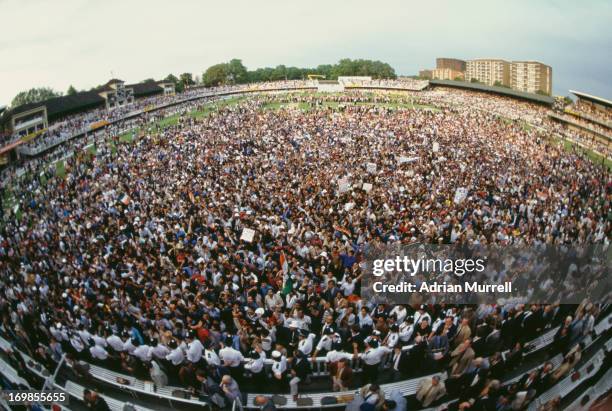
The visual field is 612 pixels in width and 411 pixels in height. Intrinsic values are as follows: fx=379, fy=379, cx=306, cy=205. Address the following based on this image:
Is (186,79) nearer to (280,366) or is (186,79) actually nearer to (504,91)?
(504,91)

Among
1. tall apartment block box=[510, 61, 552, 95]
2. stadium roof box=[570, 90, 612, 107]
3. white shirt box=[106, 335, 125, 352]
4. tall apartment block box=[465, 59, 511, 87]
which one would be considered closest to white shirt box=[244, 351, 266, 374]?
white shirt box=[106, 335, 125, 352]

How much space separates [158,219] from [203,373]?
25.7ft

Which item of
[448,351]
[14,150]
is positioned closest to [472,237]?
[448,351]

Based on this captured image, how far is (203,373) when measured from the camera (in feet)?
19.2

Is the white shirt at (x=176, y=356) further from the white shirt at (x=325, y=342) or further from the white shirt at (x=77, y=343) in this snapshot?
the white shirt at (x=325, y=342)

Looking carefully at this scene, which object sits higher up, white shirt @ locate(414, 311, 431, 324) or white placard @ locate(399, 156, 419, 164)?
white placard @ locate(399, 156, 419, 164)

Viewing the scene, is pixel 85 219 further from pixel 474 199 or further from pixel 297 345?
pixel 474 199

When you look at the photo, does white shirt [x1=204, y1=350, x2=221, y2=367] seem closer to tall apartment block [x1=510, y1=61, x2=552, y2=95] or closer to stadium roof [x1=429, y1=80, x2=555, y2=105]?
stadium roof [x1=429, y1=80, x2=555, y2=105]

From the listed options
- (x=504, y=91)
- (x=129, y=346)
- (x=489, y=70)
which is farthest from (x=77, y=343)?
(x=489, y=70)

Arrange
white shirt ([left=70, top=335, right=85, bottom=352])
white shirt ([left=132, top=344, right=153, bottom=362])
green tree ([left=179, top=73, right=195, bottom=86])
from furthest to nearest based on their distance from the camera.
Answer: green tree ([left=179, top=73, right=195, bottom=86]), white shirt ([left=70, top=335, right=85, bottom=352]), white shirt ([left=132, top=344, right=153, bottom=362])

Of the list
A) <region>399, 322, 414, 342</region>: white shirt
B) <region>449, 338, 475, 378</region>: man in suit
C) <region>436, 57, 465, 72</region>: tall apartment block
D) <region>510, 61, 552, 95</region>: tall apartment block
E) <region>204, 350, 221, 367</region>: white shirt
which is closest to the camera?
<region>449, 338, 475, 378</region>: man in suit

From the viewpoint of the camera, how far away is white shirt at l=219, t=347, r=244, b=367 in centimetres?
601

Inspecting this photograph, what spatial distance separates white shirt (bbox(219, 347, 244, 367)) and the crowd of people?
3 cm

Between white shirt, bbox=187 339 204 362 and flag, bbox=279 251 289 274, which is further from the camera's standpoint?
flag, bbox=279 251 289 274
